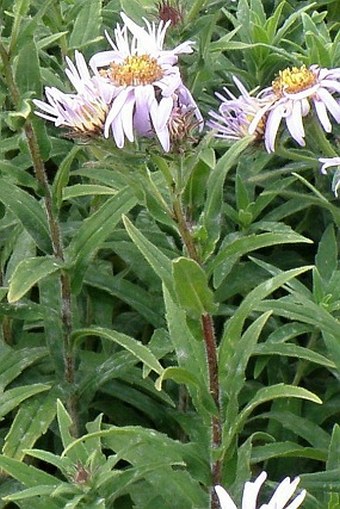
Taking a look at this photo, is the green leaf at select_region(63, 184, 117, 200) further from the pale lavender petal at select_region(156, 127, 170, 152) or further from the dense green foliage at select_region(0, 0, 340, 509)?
the pale lavender petal at select_region(156, 127, 170, 152)

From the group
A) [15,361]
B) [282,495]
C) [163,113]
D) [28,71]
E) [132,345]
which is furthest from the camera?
[15,361]

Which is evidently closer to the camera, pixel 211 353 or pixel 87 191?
pixel 211 353

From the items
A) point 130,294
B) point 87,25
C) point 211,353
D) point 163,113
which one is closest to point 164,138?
point 163,113

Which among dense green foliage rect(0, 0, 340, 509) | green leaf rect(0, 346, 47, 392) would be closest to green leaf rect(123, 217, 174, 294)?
dense green foliage rect(0, 0, 340, 509)

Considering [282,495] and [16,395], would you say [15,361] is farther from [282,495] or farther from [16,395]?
[282,495]

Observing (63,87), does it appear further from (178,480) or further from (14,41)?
(178,480)

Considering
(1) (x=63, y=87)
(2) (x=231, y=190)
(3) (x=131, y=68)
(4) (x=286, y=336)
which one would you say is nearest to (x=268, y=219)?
(2) (x=231, y=190)
